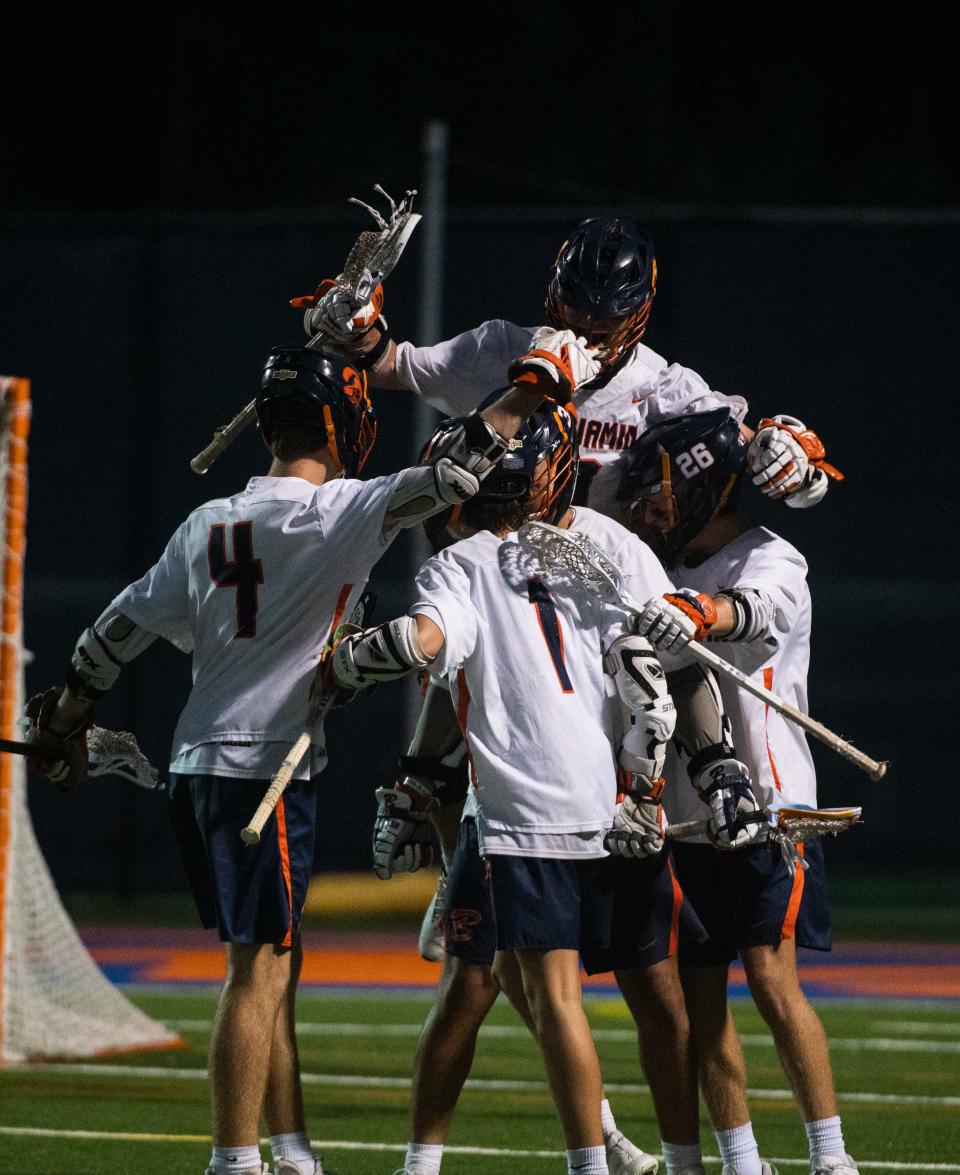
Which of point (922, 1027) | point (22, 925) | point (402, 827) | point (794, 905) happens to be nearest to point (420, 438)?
point (922, 1027)

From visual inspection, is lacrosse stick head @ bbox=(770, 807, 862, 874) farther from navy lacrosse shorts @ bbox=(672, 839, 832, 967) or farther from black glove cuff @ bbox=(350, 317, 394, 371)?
black glove cuff @ bbox=(350, 317, 394, 371)

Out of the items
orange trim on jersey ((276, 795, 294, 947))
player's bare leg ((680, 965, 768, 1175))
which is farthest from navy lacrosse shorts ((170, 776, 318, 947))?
player's bare leg ((680, 965, 768, 1175))

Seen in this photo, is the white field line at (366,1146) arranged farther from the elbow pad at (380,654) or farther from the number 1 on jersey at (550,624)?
the elbow pad at (380,654)

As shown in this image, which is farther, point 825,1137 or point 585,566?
point 825,1137

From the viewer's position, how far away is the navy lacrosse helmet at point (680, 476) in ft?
14.6

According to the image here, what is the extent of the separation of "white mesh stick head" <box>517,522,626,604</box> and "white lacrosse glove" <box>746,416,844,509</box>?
0.56 metres

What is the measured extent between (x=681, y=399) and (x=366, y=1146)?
2143mm

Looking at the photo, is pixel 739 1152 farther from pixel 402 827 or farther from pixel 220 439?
pixel 220 439

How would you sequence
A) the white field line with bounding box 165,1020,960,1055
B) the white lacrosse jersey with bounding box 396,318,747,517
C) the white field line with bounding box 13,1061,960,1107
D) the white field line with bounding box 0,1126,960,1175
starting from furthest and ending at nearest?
1. the white field line with bounding box 165,1020,960,1055
2. the white field line with bounding box 13,1061,960,1107
3. the white field line with bounding box 0,1126,960,1175
4. the white lacrosse jersey with bounding box 396,318,747,517

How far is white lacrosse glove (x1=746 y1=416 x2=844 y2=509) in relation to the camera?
14.6 ft

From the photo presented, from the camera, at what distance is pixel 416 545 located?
10.9 meters

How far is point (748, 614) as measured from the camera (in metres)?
4.26

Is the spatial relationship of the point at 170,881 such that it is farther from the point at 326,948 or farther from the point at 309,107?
the point at 309,107

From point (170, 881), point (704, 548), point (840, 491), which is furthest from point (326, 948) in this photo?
point (704, 548)
